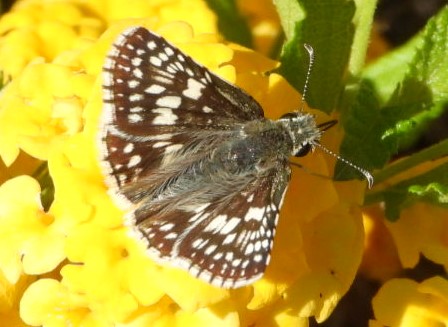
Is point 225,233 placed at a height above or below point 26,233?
above

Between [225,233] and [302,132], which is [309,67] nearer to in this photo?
[302,132]

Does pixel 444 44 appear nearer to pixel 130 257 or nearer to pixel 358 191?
pixel 358 191

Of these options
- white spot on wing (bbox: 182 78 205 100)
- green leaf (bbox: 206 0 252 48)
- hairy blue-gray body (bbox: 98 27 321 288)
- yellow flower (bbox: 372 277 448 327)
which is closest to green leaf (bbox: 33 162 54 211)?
hairy blue-gray body (bbox: 98 27 321 288)

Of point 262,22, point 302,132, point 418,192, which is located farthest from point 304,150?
point 262,22

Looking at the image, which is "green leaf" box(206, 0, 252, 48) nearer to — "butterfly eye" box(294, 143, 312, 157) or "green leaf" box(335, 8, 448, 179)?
"green leaf" box(335, 8, 448, 179)

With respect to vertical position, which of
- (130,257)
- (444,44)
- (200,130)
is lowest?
(130,257)

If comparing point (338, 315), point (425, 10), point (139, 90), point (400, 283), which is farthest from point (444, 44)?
point (425, 10)

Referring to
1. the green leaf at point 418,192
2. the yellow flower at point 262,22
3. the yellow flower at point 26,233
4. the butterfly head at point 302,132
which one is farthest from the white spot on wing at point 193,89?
the yellow flower at point 262,22
